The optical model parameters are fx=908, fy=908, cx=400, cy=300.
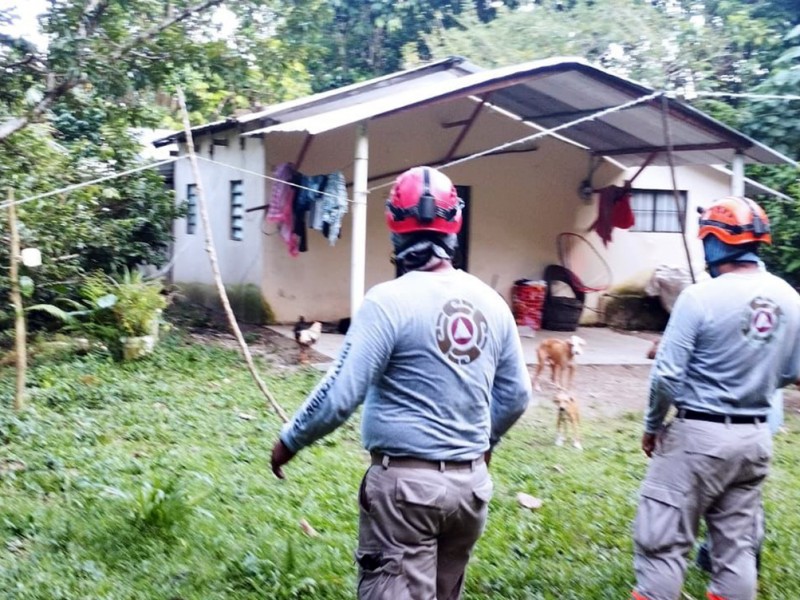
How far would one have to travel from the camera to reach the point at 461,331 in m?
2.68

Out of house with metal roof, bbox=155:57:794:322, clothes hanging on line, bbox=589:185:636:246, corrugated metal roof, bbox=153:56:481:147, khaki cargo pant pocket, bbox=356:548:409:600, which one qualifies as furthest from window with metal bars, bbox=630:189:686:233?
khaki cargo pant pocket, bbox=356:548:409:600

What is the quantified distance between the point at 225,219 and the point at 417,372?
1122cm

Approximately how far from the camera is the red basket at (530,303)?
1315 centimetres

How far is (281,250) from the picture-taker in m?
12.3

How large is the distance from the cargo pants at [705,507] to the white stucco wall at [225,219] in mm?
8990

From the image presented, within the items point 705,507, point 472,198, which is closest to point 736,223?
point 705,507

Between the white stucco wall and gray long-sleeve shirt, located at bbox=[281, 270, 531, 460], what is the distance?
928cm

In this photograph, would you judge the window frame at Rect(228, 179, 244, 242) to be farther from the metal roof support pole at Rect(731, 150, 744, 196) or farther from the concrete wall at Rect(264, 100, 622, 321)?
the metal roof support pole at Rect(731, 150, 744, 196)

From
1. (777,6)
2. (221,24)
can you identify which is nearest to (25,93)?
(221,24)

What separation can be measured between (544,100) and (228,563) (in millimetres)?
8486

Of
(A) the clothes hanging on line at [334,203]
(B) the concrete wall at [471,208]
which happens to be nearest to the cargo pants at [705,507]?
(A) the clothes hanging on line at [334,203]

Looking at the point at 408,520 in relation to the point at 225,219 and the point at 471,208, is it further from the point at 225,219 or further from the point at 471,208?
the point at 225,219

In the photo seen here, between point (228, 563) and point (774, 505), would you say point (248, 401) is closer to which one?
point (228, 563)

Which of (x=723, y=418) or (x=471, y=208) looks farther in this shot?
(x=471, y=208)
